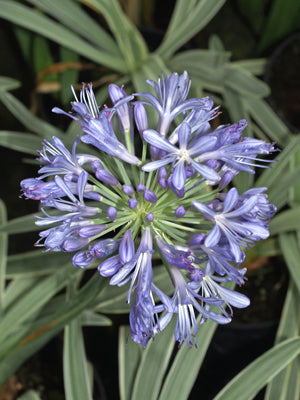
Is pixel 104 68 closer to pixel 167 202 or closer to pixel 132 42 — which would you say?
Answer: pixel 132 42

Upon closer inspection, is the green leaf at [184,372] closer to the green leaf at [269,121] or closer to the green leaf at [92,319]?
the green leaf at [92,319]

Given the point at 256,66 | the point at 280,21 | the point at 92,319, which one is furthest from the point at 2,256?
the point at 280,21

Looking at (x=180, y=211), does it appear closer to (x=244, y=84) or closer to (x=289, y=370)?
(x=289, y=370)

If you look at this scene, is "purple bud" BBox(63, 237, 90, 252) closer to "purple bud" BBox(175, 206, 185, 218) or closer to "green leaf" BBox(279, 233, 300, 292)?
"purple bud" BBox(175, 206, 185, 218)

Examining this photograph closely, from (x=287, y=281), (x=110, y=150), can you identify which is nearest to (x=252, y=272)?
(x=287, y=281)

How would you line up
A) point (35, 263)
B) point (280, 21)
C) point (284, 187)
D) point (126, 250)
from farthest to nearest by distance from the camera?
point (280, 21)
point (35, 263)
point (284, 187)
point (126, 250)

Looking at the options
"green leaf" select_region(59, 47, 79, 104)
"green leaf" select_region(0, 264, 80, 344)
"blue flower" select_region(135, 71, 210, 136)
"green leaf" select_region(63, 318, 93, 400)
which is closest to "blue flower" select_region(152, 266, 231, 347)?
"blue flower" select_region(135, 71, 210, 136)
